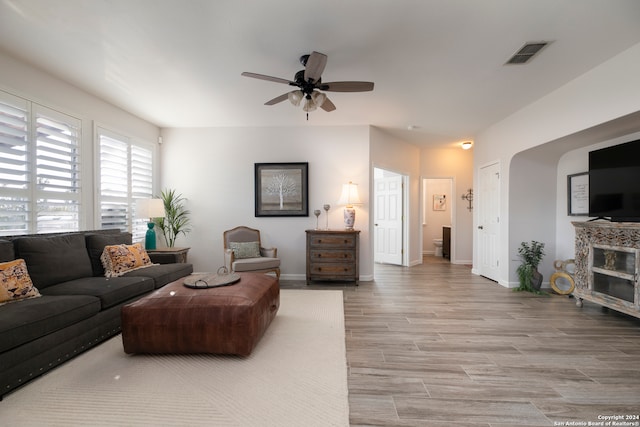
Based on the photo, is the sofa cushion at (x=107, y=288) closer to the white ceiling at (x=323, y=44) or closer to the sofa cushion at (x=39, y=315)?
the sofa cushion at (x=39, y=315)

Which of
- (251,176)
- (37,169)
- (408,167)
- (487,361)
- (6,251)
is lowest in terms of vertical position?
(487,361)

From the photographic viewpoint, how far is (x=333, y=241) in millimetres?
4629

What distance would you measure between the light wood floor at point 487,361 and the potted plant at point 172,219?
10.8 ft

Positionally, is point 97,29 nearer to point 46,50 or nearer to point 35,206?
point 46,50

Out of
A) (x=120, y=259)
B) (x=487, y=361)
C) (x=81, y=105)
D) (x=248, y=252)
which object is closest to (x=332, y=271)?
(x=248, y=252)

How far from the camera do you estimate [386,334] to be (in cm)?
275

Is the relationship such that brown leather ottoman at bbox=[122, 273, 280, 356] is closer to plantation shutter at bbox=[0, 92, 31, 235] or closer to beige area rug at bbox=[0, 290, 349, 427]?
beige area rug at bbox=[0, 290, 349, 427]

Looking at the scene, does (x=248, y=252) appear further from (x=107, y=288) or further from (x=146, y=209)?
(x=107, y=288)

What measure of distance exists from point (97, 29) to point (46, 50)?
0.84m

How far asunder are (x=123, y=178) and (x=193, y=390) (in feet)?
12.1

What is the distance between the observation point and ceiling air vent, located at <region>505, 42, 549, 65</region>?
8.21ft

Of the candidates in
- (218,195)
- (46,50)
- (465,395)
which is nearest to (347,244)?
(218,195)

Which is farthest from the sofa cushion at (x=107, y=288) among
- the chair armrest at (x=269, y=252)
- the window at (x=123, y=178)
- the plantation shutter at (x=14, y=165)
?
the chair armrest at (x=269, y=252)

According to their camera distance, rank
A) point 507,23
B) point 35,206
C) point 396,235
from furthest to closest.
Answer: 1. point 396,235
2. point 35,206
3. point 507,23
